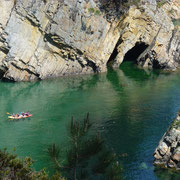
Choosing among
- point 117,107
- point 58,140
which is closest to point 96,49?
point 117,107

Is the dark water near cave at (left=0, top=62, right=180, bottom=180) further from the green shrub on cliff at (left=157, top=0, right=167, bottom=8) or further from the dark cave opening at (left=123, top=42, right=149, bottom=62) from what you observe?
the green shrub on cliff at (left=157, top=0, right=167, bottom=8)

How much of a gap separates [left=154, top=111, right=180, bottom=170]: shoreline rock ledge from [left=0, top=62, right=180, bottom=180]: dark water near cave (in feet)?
2.92

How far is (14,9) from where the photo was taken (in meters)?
52.5

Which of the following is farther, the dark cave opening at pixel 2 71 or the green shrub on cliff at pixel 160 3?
the green shrub on cliff at pixel 160 3

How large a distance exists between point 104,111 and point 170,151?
→ 625 inches

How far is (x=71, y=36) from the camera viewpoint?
2248 inches

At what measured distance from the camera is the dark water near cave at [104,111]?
96.5ft

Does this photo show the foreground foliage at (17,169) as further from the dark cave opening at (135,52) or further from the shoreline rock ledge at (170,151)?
the dark cave opening at (135,52)

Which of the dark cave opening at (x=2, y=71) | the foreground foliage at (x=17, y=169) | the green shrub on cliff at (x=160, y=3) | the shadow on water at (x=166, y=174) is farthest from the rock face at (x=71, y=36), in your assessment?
the foreground foliage at (x=17, y=169)

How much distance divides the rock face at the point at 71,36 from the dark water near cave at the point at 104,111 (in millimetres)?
3143

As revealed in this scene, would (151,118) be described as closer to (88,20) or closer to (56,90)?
(56,90)

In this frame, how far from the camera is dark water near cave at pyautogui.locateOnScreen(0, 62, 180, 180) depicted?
96.5 ft

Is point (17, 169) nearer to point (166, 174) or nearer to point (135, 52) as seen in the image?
point (166, 174)

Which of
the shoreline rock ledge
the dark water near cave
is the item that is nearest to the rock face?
the dark water near cave
